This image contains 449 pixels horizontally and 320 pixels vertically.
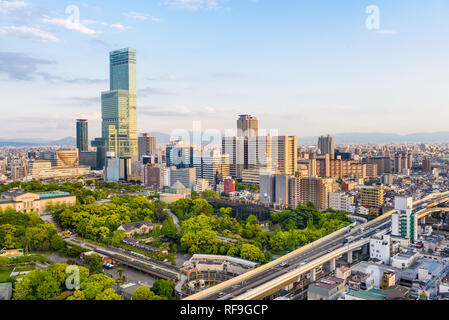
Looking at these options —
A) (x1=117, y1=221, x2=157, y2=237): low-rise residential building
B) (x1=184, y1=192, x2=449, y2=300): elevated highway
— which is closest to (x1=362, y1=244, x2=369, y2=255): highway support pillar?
(x1=184, y1=192, x2=449, y2=300): elevated highway

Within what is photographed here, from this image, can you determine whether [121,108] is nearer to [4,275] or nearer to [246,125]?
[246,125]

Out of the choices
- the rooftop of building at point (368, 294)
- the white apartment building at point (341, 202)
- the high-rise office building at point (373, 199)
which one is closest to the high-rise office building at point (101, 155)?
the white apartment building at point (341, 202)

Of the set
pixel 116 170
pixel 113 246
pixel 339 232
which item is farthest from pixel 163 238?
pixel 116 170

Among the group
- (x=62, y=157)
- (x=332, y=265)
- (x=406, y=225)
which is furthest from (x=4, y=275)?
(x=62, y=157)

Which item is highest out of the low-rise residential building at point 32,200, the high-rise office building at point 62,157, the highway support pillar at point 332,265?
the high-rise office building at point 62,157

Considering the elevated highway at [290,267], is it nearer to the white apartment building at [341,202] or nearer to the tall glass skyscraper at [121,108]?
the white apartment building at [341,202]

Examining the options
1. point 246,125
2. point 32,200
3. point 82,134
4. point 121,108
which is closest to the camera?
point 32,200

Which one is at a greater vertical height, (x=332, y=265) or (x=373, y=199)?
(x=373, y=199)
